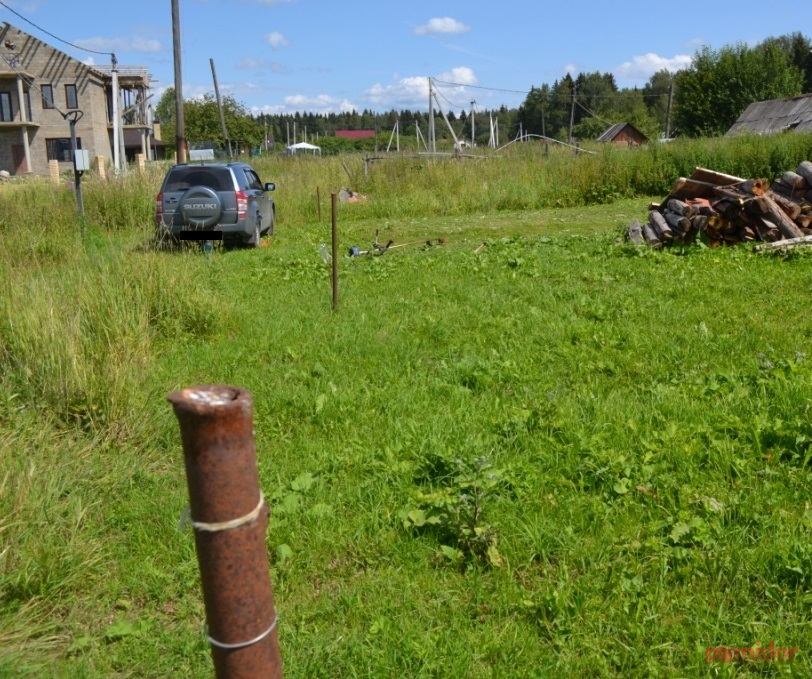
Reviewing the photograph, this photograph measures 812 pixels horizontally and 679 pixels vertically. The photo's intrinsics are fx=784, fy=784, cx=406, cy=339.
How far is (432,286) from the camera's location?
9484 millimetres

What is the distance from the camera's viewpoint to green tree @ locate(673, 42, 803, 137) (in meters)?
54.6

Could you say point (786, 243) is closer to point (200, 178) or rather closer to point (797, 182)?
point (797, 182)

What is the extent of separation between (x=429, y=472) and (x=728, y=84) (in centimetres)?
5840

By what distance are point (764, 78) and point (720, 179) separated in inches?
1928

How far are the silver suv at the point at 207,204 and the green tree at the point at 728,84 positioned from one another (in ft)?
155

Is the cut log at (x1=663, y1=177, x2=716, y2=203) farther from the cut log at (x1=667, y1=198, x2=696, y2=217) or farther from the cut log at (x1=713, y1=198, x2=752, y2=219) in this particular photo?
the cut log at (x1=713, y1=198, x2=752, y2=219)

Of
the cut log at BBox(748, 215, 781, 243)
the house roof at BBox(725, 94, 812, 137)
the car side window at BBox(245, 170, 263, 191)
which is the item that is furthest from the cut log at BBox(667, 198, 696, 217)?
the house roof at BBox(725, 94, 812, 137)

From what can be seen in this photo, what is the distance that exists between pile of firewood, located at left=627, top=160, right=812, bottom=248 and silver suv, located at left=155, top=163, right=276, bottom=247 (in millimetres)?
6910

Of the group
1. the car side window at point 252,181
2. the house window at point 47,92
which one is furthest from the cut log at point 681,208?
the house window at point 47,92

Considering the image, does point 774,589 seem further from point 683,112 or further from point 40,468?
point 683,112

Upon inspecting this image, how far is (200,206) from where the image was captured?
45.7 ft

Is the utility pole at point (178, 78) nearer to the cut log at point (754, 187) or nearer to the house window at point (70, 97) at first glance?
the cut log at point (754, 187)

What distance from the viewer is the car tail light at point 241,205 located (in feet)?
46.5

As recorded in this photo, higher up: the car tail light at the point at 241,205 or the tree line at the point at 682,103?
the tree line at the point at 682,103
